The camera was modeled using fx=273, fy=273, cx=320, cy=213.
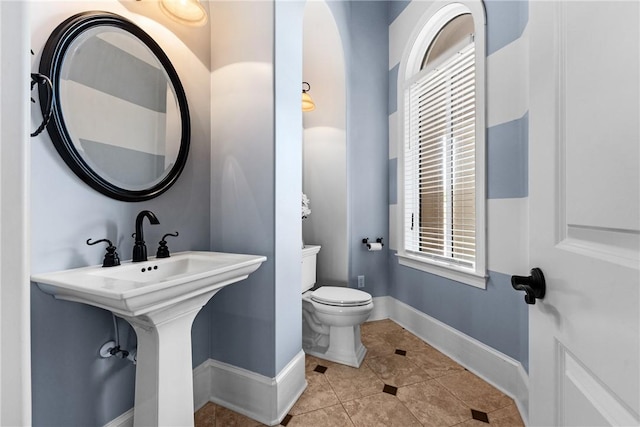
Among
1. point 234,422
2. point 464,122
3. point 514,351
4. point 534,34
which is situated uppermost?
point 464,122

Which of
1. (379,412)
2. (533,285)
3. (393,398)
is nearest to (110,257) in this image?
(533,285)

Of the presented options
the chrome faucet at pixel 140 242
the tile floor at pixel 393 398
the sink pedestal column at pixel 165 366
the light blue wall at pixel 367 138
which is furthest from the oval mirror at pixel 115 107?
the light blue wall at pixel 367 138

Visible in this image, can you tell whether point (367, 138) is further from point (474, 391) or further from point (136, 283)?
point (136, 283)

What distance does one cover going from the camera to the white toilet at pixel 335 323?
6.18ft

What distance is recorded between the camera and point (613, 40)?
40cm

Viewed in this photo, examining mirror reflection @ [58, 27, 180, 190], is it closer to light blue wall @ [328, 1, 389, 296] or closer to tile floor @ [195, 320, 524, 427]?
tile floor @ [195, 320, 524, 427]

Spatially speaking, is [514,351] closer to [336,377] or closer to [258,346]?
[336,377]

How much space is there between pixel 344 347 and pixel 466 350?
839 millimetres

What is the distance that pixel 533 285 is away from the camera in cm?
59

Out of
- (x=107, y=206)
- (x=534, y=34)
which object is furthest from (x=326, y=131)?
(x=534, y=34)

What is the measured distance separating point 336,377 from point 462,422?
0.73 meters

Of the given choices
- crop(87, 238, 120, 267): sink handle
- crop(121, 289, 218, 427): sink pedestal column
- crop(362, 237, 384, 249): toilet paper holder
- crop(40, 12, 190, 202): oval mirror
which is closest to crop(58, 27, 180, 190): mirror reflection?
crop(40, 12, 190, 202): oval mirror

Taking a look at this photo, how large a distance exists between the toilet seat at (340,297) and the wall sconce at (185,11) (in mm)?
1781

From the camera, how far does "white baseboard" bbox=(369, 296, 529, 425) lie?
1532mm
